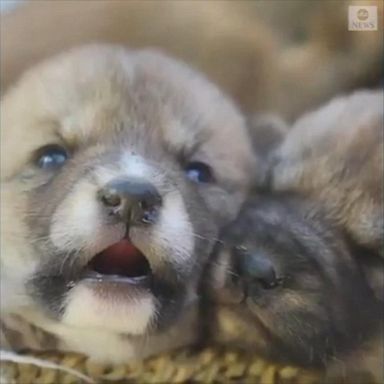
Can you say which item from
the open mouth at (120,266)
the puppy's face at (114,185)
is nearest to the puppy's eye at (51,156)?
the puppy's face at (114,185)

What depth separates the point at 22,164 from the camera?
1.09 m

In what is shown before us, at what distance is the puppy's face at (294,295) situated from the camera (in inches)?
41.9

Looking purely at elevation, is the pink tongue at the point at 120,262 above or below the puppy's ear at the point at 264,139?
below

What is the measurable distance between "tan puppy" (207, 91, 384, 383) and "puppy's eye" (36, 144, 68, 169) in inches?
7.9

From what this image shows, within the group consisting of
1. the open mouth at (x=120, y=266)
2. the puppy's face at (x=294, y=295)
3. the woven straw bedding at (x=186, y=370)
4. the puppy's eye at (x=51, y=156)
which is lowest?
the woven straw bedding at (x=186, y=370)

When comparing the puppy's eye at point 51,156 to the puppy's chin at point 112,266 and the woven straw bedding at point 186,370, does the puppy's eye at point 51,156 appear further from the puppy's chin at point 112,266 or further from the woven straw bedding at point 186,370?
the woven straw bedding at point 186,370

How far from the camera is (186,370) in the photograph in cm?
108

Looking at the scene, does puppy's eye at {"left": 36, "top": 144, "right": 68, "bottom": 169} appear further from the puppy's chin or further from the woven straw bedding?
the woven straw bedding

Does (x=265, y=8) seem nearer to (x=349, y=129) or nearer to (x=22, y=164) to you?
(x=349, y=129)

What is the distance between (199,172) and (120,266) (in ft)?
0.46

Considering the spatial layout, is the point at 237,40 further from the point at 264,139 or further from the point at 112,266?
the point at 112,266

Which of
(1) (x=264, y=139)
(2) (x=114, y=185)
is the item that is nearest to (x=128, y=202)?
(2) (x=114, y=185)

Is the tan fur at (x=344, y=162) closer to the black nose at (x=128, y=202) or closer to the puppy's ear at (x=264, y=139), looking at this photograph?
the puppy's ear at (x=264, y=139)

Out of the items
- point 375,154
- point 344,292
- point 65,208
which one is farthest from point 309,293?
point 65,208
